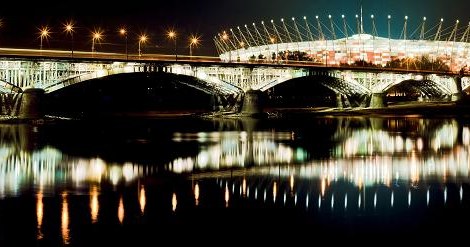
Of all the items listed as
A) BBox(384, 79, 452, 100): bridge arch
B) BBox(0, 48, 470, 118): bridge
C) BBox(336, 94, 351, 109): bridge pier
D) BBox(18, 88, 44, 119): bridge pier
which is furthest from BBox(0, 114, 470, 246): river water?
BBox(384, 79, 452, 100): bridge arch

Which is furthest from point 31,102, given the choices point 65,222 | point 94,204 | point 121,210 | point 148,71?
point 65,222

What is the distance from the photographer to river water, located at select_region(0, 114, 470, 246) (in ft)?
53.1

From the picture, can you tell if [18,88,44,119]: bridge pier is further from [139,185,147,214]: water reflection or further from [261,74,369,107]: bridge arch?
A: [139,185,147,214]: water reflection

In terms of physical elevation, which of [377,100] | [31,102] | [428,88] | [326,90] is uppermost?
[326,90]

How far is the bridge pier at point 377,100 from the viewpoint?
94438 mm

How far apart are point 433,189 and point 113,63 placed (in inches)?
1996

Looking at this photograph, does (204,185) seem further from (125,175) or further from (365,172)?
(365,172)

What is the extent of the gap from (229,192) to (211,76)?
184 feet

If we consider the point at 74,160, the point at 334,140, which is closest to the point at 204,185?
the point at 74,160

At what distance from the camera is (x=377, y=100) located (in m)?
94.4

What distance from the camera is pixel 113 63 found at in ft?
224

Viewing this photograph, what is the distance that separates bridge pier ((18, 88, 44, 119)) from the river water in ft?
79.9

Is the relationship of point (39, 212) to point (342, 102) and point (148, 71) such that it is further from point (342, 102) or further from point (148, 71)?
point (342, 102)

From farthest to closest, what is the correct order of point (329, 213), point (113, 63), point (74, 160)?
1. point (113, 63)
2. point (74, 160)
3. point (329, 213)
